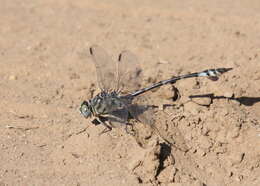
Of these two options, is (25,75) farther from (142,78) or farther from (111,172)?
(111,172)

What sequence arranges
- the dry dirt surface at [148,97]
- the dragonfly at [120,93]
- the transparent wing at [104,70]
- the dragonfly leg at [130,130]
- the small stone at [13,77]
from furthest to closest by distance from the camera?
the small stone at [13,77], the transparent wing at [104,70], the dragonfly at [120,93], the dragonfly leg at [130,130], the dry dirt surface at [148,97]

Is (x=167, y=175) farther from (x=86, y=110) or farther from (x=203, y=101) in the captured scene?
(x=86, y=110)

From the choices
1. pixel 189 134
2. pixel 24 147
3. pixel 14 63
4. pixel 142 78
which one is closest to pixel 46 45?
pixel 14 63

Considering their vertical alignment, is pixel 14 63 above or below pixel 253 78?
below

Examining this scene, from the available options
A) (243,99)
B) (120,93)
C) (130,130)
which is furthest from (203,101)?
(120,93)

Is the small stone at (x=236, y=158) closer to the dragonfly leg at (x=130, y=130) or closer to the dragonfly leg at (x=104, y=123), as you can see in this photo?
the dragonfly leg at (x=130, y=130)

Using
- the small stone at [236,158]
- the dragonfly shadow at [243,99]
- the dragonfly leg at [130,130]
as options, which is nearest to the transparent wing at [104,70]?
the dragonfly leg at [130,130]
